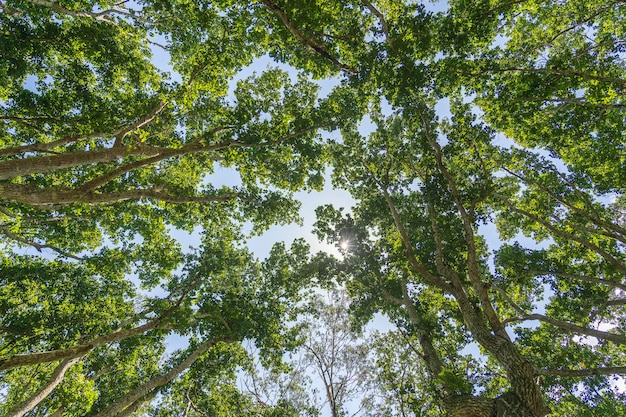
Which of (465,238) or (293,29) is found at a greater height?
(293,29)

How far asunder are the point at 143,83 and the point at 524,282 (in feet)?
57.7

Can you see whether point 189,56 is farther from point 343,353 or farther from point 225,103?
point 343,353

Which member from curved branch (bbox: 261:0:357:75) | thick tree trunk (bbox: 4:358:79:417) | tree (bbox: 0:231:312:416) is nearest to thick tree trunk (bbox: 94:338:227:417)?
tree (bbox: 0:231:312:416)

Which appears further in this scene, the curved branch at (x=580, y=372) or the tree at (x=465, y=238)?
the tree at (x=465, y=238)

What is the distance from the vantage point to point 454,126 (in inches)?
461

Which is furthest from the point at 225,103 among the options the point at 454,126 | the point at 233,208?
the point at 454,126

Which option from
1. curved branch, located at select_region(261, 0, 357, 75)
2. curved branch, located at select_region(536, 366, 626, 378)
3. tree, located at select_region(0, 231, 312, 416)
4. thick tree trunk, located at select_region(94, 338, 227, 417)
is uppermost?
curved branch, located at select_region(261, 0, 357, 75)

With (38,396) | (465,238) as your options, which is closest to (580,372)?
(465,238)

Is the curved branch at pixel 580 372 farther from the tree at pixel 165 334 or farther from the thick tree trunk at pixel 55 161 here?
the thick tree trunk at pixel 55 161

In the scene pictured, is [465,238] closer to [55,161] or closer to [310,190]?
[310,190]

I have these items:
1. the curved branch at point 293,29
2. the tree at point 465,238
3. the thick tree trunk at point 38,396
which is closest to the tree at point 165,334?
the thick tree trunk at point 38,396

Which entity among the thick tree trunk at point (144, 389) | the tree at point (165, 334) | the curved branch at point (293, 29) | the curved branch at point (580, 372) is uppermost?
the curved branch at point (293, 29)

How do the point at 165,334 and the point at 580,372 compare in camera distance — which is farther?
the point at 165,334

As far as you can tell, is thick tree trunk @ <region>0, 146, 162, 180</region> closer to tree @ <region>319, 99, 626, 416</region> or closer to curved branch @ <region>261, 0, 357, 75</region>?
curved branch @ <region>261, 0, 357, 75</region>
